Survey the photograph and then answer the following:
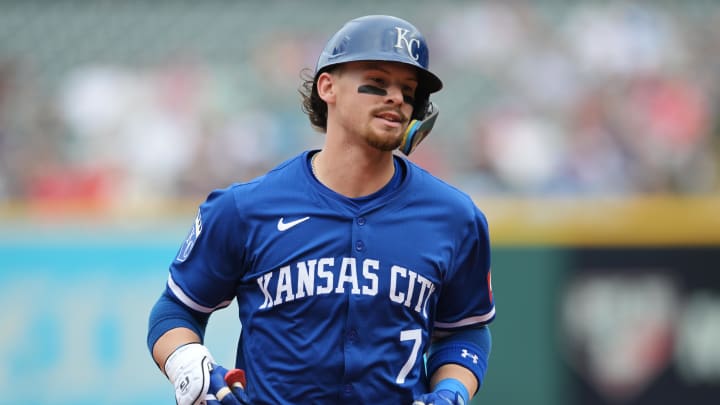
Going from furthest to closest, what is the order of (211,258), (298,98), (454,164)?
(298,98) → (454,164) → (211,258)

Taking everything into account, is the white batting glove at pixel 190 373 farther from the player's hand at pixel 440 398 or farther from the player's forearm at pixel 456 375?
the player's forearm at pixel 456 375

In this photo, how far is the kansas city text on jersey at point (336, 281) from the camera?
3.69 metres

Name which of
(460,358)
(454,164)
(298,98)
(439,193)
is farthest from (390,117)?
(298,98)

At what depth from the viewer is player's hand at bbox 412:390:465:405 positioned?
12.1 ft

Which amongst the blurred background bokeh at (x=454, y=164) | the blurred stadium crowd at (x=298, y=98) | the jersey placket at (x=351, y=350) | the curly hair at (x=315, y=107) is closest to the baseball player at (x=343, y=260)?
the jersey placket at (x=351, y=350)

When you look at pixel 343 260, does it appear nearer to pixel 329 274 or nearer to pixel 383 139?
pixel 329 274

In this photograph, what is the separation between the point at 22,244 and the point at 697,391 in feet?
16.7

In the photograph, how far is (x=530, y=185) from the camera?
1055 cm

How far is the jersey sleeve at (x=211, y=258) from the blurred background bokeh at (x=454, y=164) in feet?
15.7

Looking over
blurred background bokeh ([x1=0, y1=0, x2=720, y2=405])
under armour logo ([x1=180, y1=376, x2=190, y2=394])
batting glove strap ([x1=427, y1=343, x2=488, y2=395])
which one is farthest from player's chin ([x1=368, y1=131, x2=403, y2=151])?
blurred background bokeh ([x1=0, y1=0, x2=720, y2=405])

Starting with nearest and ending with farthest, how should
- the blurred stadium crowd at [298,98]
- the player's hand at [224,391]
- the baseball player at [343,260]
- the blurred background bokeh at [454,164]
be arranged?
the player's hand at [224,391], the baseball player at [343,260], the blurred background bokeh at [454,164], the blurred stadium crowd at [298,98]

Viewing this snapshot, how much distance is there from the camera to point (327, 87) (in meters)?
3.84

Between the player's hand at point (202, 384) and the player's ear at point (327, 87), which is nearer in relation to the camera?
the player's hand at point (202, 384)

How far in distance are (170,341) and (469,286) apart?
38.8 inches
